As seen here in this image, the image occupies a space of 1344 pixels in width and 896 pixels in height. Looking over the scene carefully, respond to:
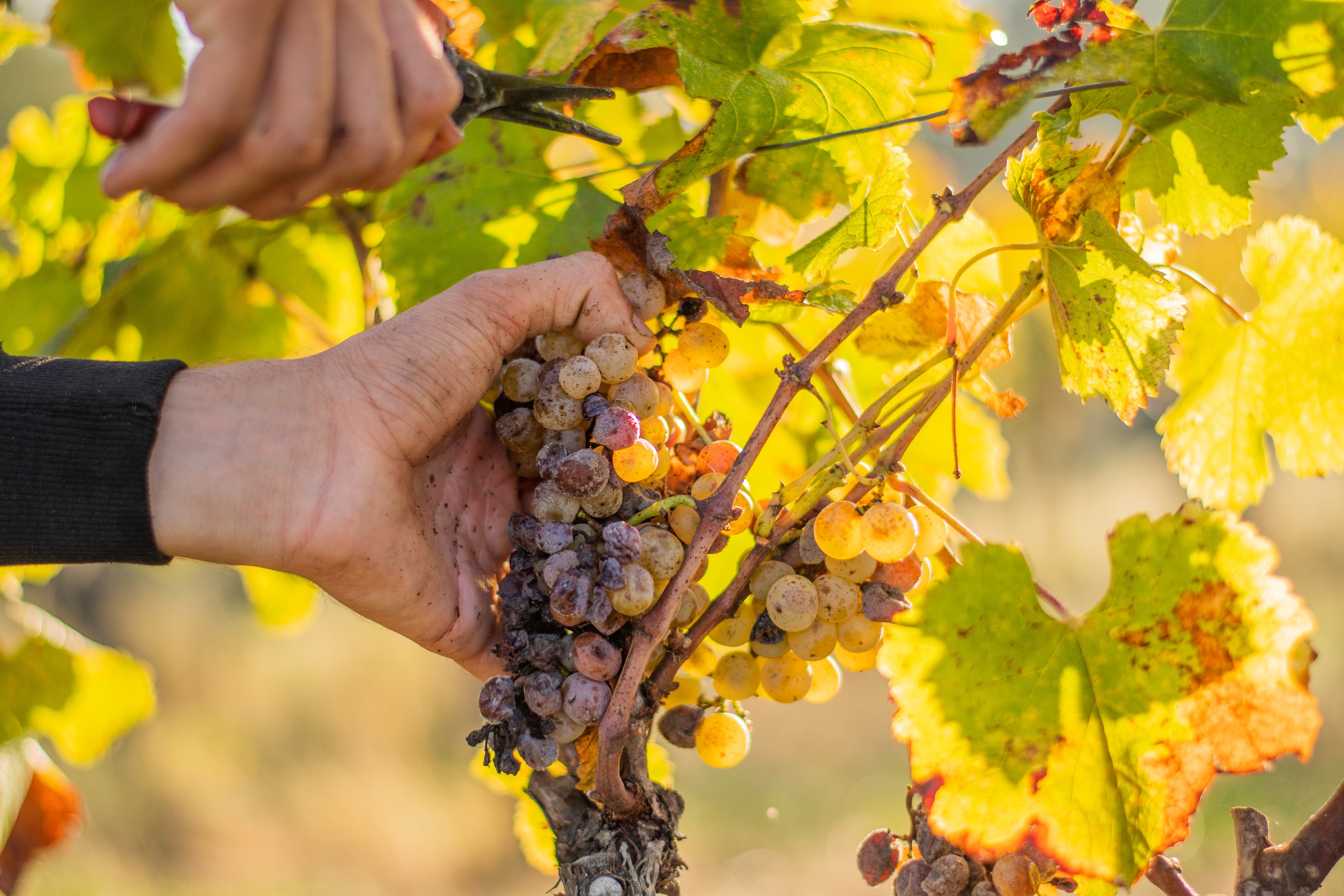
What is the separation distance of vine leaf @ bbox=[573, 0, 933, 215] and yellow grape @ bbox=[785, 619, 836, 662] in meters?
0.28

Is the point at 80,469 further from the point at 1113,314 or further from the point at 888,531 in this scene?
the point at 1113,314

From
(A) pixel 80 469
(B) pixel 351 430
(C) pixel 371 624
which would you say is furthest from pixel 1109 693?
(C) pixel 371 624

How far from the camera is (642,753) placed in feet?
1.90

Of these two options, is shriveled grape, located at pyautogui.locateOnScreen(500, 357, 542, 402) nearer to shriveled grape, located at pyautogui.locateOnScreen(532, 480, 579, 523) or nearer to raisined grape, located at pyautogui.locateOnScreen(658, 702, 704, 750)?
shriveled grape, located at pyautogui.locateOnScreen(532, 480, 579, 523)

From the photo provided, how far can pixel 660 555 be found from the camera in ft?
1.71

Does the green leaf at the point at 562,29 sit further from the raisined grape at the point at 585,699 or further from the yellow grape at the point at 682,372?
the raisined grape at the point at 585,699

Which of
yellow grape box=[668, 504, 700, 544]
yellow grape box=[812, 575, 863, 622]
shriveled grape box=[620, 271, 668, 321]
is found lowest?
yellow grape box=[812, 575, 863, 622]

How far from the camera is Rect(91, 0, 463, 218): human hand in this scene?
1.30 feet

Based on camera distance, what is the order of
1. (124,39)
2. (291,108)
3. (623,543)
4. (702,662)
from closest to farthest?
(291,108) < (623,543) < (702,662) < (124,39)

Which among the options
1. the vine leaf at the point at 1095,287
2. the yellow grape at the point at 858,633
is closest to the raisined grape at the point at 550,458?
the yellow grape at the point at 858,633

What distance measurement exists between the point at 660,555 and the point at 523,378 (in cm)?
17

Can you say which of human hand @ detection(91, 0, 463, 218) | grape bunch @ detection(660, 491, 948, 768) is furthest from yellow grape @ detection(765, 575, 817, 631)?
human hand @ detection(91, 0, 463, 218)

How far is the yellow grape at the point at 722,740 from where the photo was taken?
61cm

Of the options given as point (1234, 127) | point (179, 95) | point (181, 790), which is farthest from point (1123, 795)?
point (181, 790)
